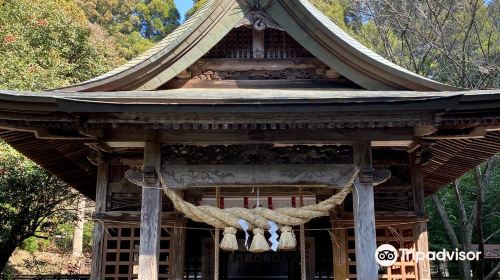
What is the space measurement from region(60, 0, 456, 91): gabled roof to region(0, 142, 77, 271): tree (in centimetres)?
819

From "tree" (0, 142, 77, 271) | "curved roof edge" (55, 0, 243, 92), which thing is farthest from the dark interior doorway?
"tree" (0, 142, 77, 271)

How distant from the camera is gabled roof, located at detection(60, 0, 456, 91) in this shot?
6922 millimetres

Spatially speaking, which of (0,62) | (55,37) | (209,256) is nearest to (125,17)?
(55,37)

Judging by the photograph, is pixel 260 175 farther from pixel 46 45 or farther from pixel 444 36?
pixel 46 45

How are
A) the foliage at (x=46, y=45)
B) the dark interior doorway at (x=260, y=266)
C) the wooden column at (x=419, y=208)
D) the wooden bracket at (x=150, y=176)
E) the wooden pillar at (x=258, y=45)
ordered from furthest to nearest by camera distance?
the foliage at (x=46, y=45) < the dark interior doorway at (x=260, y=266) < the wooden pillar at (x=258, y=45) < the wooden column at (x=419, y=208) < the wooden bracket at (x=150, y=176)

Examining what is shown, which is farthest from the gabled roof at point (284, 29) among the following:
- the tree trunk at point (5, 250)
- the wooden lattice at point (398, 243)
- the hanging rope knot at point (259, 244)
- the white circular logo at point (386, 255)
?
the tree trunk at point (5, 250)

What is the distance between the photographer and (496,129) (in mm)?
6449

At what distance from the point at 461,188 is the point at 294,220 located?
62.4 feet

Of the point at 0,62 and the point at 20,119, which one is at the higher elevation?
the point at 0,62

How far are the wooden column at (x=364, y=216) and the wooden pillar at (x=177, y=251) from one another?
3394 mm

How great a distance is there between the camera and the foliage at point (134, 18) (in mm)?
38469

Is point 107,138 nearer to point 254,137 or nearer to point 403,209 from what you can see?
point 254,137

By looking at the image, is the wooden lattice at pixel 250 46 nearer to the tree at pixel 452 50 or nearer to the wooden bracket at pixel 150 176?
the wooden bracket at pixel 150 176

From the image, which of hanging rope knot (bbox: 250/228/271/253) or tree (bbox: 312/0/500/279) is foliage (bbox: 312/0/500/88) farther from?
hanging rope knot (bbox: 250/228/271/253)
